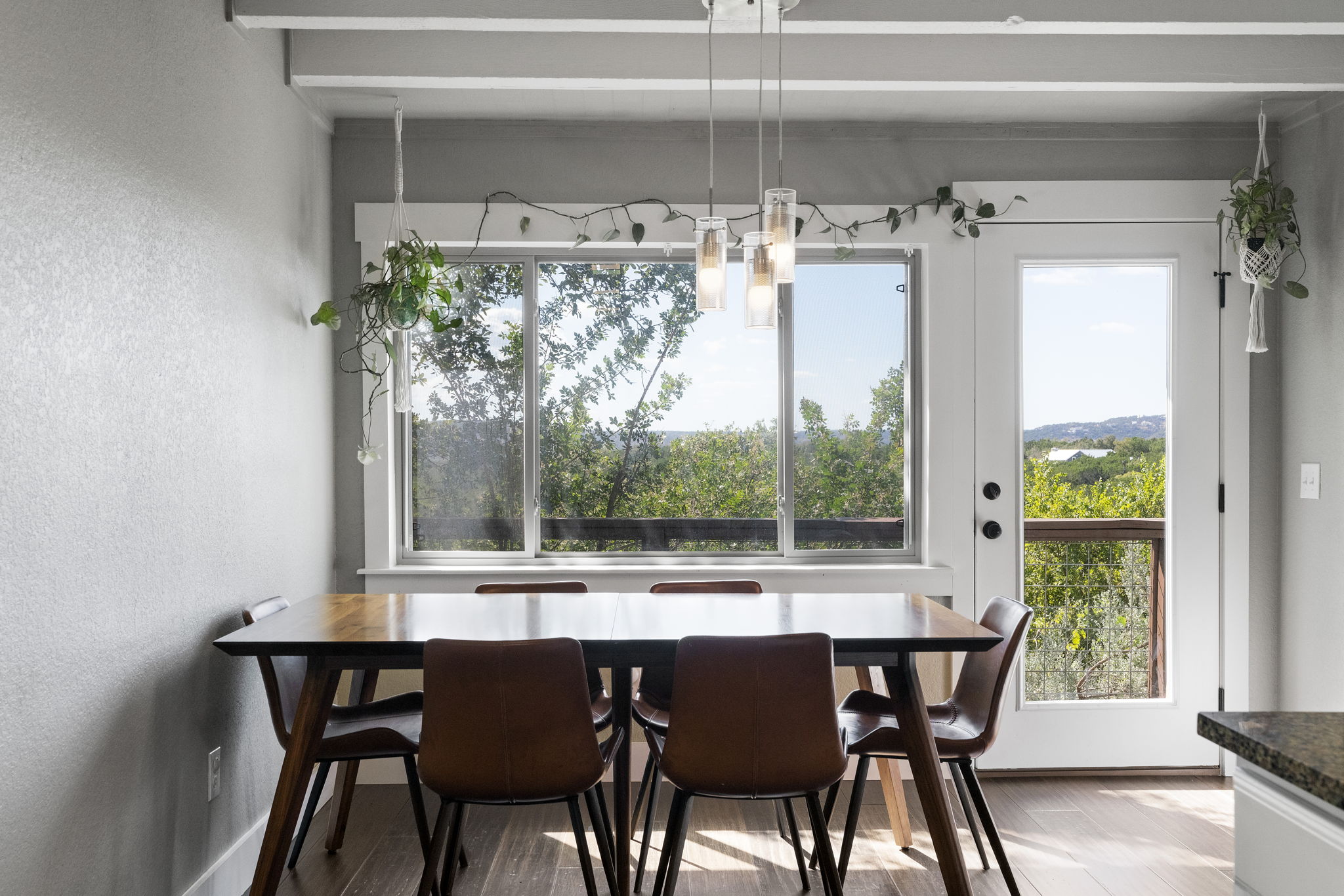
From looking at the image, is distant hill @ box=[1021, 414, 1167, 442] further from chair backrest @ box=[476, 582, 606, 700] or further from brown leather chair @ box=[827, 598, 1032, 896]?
chair backrest @ box=[476, 582, 606, 700]

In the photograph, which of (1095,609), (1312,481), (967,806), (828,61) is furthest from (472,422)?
(1312,481)

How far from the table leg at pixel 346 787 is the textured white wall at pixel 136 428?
221 millimetres

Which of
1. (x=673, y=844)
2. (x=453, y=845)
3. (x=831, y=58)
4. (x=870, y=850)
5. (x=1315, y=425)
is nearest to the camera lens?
(x=673, y=844)

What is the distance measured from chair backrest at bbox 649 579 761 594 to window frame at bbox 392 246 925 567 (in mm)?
509

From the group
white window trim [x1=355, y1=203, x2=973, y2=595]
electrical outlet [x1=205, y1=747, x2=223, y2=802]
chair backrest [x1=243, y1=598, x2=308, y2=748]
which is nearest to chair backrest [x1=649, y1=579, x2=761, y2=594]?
white window trim [x1=355, y1=203, x2=973, y2=595]

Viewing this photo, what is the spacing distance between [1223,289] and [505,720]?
3127 mm

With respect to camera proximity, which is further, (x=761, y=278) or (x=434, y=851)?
(x=761, y=278)

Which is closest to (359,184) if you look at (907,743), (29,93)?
(29,93)

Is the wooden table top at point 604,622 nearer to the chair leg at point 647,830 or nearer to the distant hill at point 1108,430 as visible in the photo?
the chair leg at point 647,830

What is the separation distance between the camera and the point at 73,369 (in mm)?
1797

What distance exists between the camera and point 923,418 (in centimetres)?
353

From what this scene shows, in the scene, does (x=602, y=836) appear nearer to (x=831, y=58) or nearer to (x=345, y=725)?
(x=345, y=725)

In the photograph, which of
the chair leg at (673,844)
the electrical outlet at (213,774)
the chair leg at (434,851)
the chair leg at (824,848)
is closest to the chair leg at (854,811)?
the chair leg at (824,848)

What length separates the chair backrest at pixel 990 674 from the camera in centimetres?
241
